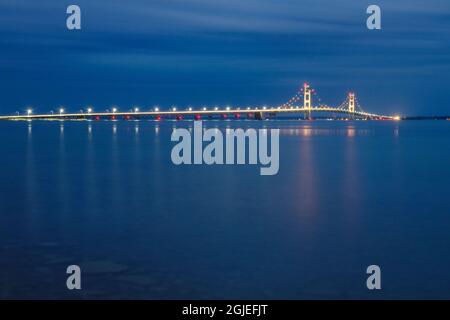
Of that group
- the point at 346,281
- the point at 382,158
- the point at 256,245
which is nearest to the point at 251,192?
the point at 256,245

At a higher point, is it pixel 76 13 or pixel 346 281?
pixel 76 13

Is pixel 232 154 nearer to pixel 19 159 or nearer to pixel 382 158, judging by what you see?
pixel 382 158

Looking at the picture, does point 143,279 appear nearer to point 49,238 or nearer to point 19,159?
point 49,238

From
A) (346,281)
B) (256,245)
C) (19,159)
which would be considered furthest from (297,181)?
(19,159)

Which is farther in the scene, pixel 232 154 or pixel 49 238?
pixel 232 154
